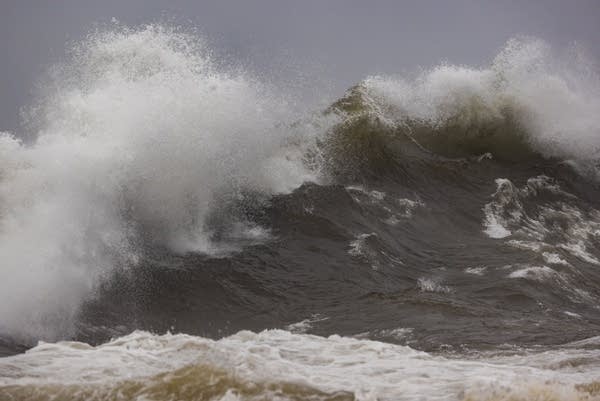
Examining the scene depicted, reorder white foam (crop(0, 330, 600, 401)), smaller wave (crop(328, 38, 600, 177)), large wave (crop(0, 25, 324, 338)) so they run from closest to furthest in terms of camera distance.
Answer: white foam (crop(0, 330, 600, 401)) < large wave (crop(0, 25, 324, 338)) < smaller wave (crop(328, 38, 600, 177))

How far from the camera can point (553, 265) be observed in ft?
31.1

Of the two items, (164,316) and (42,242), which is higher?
(42,242)

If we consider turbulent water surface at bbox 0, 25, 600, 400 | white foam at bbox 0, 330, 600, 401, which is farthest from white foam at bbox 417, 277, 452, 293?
white foam at bbox 0, 330, 600, 401

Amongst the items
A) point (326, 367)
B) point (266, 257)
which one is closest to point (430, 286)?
point (266, 257)

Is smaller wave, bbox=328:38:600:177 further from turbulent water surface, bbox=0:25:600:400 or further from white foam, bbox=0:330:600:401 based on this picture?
white foam, bbox=0:330:600:401

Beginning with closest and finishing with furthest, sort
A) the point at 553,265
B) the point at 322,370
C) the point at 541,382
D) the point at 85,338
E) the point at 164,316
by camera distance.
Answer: the point at 541,382, the point at 322,370, the point at 85,338, the point at 164,316, the point at 553,265

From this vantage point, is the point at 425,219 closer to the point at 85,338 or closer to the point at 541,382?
the point at 85,338

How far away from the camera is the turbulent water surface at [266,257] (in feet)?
14.3

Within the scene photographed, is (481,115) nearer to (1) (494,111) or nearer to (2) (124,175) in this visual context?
(1) (494,111)

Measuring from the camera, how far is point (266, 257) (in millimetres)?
8773

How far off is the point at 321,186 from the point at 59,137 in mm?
4247

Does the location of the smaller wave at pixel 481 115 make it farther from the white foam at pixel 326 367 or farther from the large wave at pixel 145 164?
the white foam at pixel 326 367

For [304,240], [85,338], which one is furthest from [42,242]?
[304,240]

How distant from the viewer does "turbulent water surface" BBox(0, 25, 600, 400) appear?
4352 millimetres
